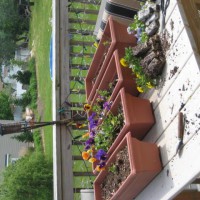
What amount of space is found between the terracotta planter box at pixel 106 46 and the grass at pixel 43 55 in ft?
17.4

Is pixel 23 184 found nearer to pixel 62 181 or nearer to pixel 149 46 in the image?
pixel 62 181

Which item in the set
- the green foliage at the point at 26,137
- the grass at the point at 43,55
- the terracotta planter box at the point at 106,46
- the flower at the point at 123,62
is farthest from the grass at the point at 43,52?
the flower at the point at 123,62

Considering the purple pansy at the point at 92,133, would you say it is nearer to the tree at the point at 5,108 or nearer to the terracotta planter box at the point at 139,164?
the terracotta planter box at the point at 139,164

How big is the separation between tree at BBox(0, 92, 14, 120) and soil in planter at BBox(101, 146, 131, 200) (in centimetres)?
1066

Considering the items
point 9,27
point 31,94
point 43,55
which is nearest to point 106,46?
point 43,55

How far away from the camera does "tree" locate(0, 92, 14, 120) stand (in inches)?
486

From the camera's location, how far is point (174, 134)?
5.26 ft

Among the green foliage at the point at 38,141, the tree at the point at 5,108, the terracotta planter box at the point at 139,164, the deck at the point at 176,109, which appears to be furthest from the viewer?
the tree at the point at 5,108

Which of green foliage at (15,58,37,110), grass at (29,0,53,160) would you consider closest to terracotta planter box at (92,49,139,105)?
grass at (29,0,53,160)

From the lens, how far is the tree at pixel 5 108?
12346mm

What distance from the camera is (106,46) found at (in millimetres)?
2254

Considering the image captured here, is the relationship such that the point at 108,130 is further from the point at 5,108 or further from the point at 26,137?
the point at 5,108

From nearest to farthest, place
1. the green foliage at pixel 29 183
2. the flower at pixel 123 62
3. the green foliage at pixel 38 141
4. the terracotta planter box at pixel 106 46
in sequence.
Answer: the flower at pixel 123 62 < the terracotta planter box at pixel 106 46 < the green foliage at pixel 29 183 < the green foliage at pixel 38 141

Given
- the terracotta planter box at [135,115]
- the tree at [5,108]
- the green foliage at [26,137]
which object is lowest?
the terracotta planter box at [135,115]
